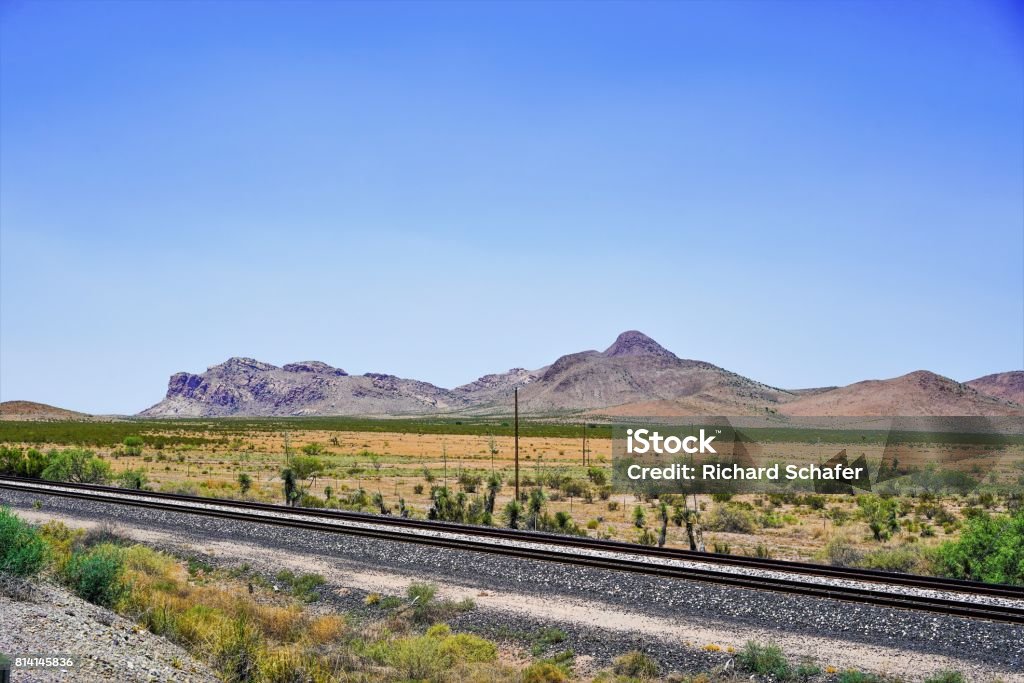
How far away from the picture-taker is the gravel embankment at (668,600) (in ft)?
46.8

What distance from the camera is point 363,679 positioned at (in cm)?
1301

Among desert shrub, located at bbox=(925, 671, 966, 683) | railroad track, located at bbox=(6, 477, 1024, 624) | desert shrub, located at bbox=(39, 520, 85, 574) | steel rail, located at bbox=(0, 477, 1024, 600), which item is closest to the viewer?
desert shrub, located at bbox=(925, 671, 966, 683)

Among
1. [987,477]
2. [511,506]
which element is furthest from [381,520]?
[987,477]

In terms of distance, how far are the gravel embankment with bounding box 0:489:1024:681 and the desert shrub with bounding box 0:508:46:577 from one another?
7.70 meters

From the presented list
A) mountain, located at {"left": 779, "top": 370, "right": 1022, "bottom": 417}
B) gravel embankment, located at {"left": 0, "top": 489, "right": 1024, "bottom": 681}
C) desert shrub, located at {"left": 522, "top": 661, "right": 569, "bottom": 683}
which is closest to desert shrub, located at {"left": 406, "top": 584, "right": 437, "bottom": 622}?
gravel embankment, located at {"left": 0, "top": 489, "right": 1024, "bottom": 681}

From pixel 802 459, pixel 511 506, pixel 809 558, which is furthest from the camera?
pixel 802 459

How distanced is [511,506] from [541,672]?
711 inches

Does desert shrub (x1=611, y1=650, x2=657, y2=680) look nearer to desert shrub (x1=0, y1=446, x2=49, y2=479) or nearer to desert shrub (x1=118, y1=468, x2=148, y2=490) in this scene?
desert shrub (x1=118, y1=468, x2=148, y2=490)

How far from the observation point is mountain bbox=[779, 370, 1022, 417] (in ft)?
475

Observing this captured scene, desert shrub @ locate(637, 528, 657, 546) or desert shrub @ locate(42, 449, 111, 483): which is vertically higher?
desert shrub @ locate(42, 449, 111, 483)

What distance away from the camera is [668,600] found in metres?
17.0

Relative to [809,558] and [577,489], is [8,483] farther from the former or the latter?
[809,558]

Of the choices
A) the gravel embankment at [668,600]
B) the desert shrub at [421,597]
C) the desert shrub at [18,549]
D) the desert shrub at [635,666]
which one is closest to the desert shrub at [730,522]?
the gravel embankment at [668,600]

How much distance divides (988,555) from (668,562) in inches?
323
